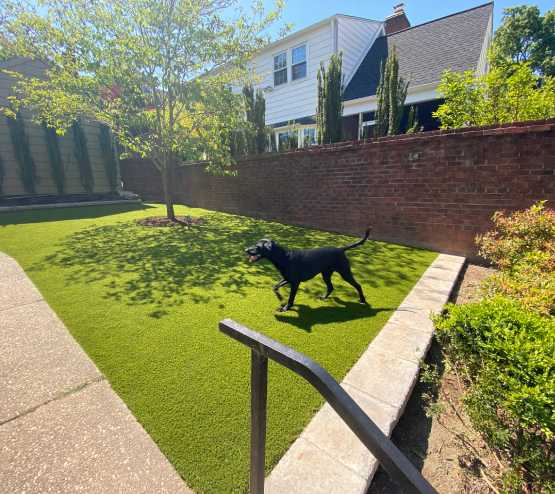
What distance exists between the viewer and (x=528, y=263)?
3.46m

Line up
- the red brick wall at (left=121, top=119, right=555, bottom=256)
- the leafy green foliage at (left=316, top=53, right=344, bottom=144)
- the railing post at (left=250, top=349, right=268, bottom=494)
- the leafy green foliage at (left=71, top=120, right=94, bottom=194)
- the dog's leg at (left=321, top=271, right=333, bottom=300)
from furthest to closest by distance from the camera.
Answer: the leafy green foliage at (left=71, top=120, right=94, bottom=194), the leafy green foliage at (left=316, top=53, right=344, bottom=144), the red brick wall at (left=121, top=119, right=555, bottom=256), the dog's leg at (left=321, top=271, right=333, bottom=300), the railing post at (left=250, top=349, right=268, bottom=494)

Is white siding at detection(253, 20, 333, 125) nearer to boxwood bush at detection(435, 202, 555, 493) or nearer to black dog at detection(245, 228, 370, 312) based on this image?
black dog at detection(245, 228, 370, 312)

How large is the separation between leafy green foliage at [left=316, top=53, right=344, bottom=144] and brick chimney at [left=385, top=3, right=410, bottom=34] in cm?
1011

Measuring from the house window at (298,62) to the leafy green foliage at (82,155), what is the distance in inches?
503

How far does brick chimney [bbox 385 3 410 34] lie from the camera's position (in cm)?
1606

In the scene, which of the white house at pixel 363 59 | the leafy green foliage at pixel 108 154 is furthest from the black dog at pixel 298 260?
the leafy green foliage at pixel 108 154

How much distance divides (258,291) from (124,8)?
9.79 meters

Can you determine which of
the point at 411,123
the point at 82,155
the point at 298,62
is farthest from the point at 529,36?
the point at 82,155

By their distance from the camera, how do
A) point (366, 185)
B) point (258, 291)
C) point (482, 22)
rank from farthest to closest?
point (482, 22) < point (366, 185) < point (258, 291)

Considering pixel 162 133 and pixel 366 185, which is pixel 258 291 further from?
pixel 162 133

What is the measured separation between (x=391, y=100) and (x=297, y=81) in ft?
25.3

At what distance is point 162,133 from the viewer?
9539mm

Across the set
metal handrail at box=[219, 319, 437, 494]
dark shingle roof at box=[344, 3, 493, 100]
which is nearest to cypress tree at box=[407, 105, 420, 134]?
dark shingle roof at box=[344, 3, 493, 100]

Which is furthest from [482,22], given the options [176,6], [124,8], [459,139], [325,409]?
[325,409]
